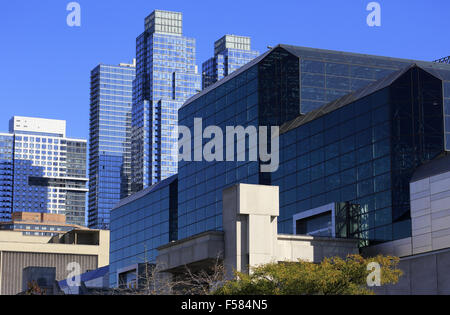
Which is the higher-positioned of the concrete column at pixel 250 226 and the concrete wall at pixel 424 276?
the concrete column at pixel 250 226

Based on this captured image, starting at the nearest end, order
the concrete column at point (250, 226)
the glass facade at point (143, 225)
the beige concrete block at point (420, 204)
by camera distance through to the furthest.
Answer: the concrete column at point (250, 226), the beige concrete block at point (420, 204), the glass facade at point (143, 225)

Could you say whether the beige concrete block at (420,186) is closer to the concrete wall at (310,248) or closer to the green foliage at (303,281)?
the concrete wall at (310,248)

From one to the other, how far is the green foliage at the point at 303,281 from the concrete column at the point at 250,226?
766cm

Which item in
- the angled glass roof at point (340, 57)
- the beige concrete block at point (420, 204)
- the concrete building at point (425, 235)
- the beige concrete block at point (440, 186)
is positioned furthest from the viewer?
the angled glass roof at point (340, 57)

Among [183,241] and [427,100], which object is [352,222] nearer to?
[427,100]

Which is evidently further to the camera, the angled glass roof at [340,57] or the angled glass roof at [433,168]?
the angled glass roof at [340,57]

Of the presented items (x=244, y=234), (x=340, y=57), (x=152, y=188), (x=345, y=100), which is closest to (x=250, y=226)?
(x=244, y=234)

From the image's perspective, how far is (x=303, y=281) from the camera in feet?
138

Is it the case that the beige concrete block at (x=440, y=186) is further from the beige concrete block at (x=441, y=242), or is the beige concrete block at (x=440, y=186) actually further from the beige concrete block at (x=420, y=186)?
the beige concrete block at (x=441, y=242)

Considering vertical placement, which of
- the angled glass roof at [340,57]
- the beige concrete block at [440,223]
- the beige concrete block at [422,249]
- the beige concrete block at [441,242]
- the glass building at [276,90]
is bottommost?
the beige concrete block at [422,249]

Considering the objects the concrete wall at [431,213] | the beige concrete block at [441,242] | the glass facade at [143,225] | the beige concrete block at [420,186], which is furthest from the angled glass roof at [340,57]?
the beige concrete block at [441,242]

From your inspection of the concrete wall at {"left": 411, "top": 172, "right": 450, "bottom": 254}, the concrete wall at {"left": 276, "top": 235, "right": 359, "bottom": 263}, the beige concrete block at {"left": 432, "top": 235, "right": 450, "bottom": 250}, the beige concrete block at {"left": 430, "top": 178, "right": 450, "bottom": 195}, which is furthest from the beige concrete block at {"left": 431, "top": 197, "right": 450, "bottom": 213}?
the concrete wall at {"left": 276, "top": 235, "right": 359, "bottom": 263}

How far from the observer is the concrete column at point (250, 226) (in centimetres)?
5225

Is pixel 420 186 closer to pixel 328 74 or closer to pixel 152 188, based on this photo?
pixel 328 74
